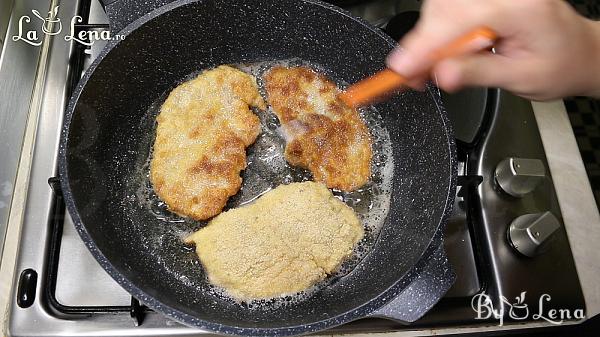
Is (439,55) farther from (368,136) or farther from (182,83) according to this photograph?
(182,83)

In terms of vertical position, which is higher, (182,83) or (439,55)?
(182,83)

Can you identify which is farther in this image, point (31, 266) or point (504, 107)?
point (504, 107)

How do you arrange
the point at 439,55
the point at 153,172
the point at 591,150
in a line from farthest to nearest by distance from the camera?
the point at 591,150
the point at 153,172
the point at 439,55

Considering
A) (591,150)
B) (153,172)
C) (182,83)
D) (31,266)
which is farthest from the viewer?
(591,150)

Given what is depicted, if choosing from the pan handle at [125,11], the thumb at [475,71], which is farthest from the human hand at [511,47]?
the pan handle at [125,11]

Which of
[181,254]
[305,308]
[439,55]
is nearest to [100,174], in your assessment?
[181,254]

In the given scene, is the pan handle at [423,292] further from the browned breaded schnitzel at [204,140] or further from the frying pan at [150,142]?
the browned breaded schnitzel at [204,140]

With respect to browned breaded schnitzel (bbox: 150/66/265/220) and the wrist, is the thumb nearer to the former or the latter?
the wrist

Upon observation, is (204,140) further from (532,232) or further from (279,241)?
(532,232)
